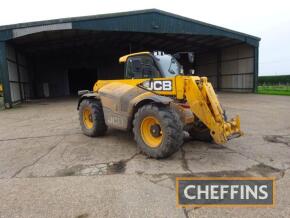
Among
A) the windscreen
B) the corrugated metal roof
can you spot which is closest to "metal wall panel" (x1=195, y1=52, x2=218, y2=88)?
the corrugated metal roof

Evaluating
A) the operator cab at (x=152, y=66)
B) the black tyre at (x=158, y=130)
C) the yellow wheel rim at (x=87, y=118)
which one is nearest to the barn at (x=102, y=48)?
the yellow wheel rim at (x=87, y=118)

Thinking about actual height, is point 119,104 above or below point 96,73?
below

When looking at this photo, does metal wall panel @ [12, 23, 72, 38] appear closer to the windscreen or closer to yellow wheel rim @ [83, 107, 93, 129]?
yellow wheel rim @ [83, 107, 93, 129]

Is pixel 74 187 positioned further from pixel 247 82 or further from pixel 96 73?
pixel 96 73

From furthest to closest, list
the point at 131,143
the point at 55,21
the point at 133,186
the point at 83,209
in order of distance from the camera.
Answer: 1. the point at 55,21
2. the point at 131,143
3. the point at 133,186
4. the point at 83,209

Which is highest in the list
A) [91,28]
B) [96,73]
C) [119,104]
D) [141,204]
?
[91,28]

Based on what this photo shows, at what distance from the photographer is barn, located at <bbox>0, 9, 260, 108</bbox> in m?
14.4

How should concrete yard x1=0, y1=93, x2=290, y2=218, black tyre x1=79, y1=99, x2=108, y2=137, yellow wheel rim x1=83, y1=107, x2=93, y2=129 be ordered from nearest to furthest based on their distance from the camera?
concrete yard x1=0, y1=93, x2=290, y2=218 < black tyre x1=79, y1=99, x2=108, y2=137 < yellow wheel rim x1=83, y1=107, x2=93, y2=129

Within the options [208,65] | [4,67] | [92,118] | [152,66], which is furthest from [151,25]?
[208,65]

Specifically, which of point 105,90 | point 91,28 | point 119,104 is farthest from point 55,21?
point 119,104

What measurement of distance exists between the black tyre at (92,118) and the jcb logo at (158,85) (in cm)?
191

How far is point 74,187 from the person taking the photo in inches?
136

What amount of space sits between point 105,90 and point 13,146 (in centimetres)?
283

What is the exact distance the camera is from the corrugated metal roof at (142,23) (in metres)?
13.7
